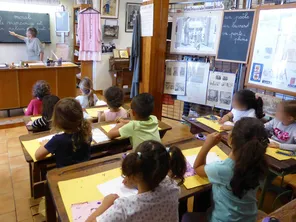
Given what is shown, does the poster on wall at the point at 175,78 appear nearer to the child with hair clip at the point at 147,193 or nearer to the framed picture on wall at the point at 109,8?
the child with hair clip at the point at 147,193

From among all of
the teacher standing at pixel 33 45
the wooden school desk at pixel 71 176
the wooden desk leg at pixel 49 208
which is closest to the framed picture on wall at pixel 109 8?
the teacher standing at pixel 33 45

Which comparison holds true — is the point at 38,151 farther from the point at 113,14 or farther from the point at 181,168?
the point at 113,14

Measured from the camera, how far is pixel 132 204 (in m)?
0.95

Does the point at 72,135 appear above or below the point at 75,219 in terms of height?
above

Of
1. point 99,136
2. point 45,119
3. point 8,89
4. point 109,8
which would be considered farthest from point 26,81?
point 99,136

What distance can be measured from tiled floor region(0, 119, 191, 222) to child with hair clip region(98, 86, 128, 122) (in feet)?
3.25

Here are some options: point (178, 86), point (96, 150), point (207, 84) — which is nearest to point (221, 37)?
point (207, 84)

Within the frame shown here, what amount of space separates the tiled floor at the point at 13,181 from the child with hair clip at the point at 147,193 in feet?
4.89

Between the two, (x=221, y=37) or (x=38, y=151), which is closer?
(x=38, y=151)

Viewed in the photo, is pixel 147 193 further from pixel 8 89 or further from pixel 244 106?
pixel 8 89

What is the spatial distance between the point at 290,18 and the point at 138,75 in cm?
199

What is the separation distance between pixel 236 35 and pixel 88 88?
70.5 inches

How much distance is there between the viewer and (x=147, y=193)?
979 mm

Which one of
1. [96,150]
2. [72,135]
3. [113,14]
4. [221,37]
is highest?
[113,14]
